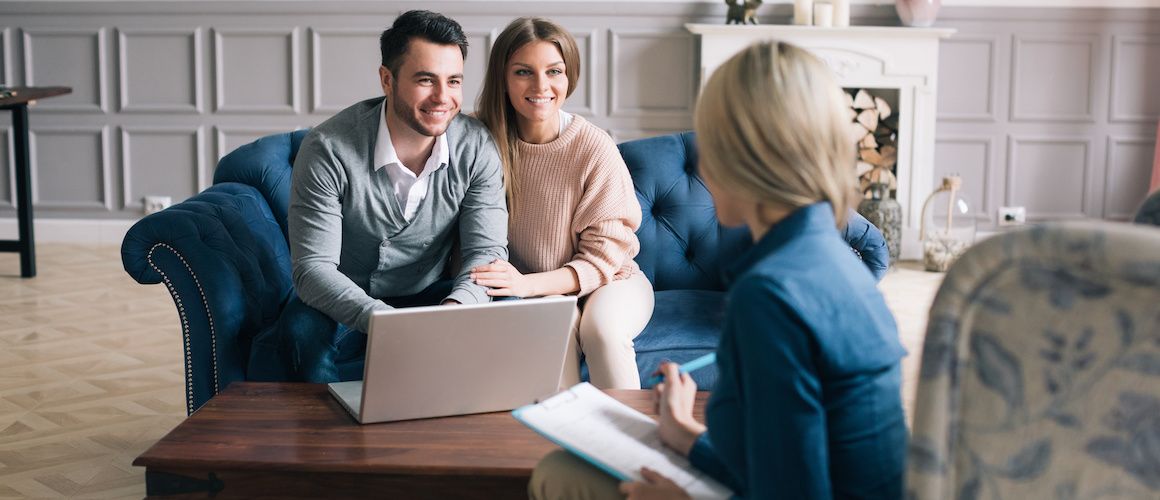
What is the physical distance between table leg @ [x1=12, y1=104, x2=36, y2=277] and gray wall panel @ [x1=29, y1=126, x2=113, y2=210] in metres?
0.76

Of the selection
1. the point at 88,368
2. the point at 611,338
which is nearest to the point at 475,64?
the point at 88,368

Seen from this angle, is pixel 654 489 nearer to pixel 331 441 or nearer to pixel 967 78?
pixel 331 441

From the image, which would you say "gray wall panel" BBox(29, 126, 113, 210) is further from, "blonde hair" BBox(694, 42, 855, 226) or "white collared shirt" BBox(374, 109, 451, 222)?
"blonde hair" BBox(694, 42, 855, 226)

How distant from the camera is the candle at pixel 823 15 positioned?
509cm

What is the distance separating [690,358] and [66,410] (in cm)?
170

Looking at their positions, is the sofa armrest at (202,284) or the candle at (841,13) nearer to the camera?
the sofa armrest at (202,284)

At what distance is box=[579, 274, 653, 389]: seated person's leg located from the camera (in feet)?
7.64

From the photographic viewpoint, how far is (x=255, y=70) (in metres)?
5.39

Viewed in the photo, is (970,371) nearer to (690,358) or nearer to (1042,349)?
(1042,349)

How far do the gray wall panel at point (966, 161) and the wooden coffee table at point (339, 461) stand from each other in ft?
13.5

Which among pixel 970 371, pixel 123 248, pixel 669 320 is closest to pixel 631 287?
pixel 669 320

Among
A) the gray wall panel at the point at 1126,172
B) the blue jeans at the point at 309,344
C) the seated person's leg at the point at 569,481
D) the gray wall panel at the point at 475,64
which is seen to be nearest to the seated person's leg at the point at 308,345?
the blue jeans at the point at 309,344

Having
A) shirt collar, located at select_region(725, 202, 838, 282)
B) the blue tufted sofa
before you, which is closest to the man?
the blue tufted sofa

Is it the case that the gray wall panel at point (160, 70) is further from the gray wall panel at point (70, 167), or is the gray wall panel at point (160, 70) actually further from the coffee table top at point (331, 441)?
the coffee table top at point (331, 441)
